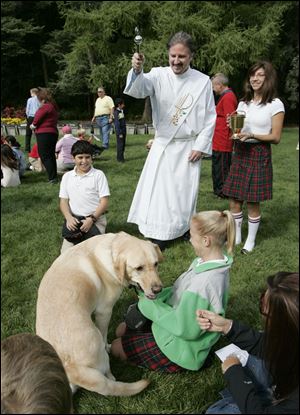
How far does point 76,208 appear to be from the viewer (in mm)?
4363

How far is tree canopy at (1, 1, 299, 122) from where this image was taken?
21188 mm

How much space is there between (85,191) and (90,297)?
79.8 inches

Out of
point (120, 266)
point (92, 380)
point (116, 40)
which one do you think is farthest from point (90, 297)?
point (116, 40)

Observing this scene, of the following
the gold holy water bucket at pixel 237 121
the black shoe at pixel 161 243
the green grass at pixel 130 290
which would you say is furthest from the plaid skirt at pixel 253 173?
the black shoe at pixel 161 243

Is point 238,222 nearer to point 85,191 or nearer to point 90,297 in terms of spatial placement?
point 85,191

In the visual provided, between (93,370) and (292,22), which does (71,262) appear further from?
(292,22)

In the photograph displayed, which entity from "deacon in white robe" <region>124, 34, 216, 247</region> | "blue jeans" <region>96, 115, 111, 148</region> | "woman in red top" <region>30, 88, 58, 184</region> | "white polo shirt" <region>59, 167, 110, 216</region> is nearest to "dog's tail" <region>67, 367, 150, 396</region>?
"deacon in white robe" <region>124, 34, 216, 247</region>

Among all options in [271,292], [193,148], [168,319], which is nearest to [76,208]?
[193,148]

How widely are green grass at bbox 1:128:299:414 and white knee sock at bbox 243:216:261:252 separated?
11cm

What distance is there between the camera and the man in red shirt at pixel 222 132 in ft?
21.3

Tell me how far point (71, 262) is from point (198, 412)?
1.28m

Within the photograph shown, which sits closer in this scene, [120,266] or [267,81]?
[120,266]

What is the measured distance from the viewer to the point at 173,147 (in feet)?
13.9

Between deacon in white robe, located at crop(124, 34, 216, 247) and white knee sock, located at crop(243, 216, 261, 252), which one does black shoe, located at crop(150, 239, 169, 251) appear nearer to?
deacon in white robe, located at crop(124, 34, 216, 247)
